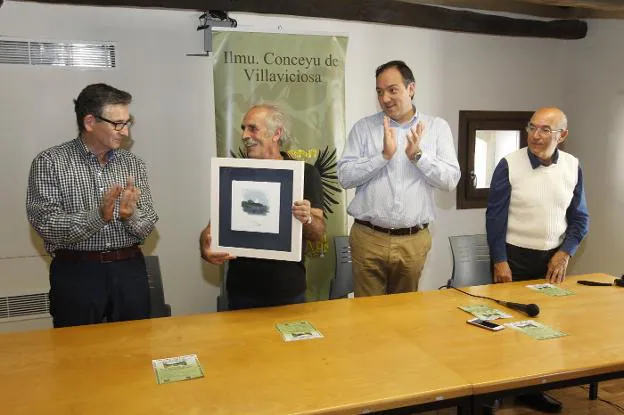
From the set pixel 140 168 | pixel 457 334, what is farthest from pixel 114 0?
pixel 457 334

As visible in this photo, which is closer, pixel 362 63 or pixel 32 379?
pixel 32 379

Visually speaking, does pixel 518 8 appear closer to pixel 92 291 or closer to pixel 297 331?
pixel 297 331

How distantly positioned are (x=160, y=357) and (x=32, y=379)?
0.37m

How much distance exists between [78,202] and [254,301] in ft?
2.82

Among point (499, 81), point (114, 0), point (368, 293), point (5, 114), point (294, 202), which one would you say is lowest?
point (368, 293)

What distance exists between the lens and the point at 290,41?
11.9 feet

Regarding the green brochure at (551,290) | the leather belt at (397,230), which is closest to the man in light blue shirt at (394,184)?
the leather belt at (397,230)

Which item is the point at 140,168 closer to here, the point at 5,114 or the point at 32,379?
the point at 32,379

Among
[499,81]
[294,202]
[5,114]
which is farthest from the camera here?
[499,81]

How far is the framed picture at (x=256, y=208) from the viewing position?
7.06 ft

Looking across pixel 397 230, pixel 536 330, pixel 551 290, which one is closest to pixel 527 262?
pixel 551 290

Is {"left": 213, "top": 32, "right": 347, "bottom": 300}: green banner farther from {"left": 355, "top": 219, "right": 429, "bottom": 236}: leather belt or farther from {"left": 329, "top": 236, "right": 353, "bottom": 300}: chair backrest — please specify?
{"left": 355, "top": 219, "right": 429, "bottom": 236}: leather belt

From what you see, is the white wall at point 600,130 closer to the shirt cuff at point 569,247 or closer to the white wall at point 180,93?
the white wall at point 180,93

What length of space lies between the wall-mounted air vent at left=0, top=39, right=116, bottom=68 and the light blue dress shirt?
1803 mm
